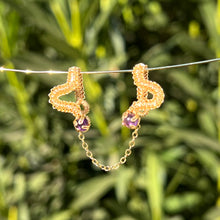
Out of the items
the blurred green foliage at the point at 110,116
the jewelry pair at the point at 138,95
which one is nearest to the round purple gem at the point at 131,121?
the jewelry pair at the point at 138,95

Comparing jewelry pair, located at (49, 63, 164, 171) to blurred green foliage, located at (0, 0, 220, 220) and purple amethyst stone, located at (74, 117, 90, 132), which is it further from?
blurred green foliage, located at (0, 0, 220, 220)

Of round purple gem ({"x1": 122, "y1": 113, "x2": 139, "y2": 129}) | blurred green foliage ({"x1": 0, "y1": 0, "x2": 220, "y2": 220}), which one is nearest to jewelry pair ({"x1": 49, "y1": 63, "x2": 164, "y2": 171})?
round purple gem ({"x1": 122, "y1": 113, "x2": 139, "y2": 129})

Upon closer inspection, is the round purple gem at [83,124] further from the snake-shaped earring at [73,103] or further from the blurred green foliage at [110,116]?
the blurred green foliage at [110,116]

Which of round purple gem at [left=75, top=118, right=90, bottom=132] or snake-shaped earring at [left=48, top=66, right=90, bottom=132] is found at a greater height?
snake-shaped earring at [left=48, top=66, right=90, bottom=132]

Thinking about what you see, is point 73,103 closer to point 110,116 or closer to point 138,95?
point 138,95

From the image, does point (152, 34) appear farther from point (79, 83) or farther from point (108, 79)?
point (79, 83)

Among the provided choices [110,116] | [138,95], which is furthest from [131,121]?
[110,116]

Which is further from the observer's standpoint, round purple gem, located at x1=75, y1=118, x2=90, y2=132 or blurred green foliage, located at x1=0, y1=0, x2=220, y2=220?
blurred green foliage, located at x1=0, y1=0, x2=220, y2=220

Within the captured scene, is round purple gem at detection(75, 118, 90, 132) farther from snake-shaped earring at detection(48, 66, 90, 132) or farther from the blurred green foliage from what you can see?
the blurred green foliage

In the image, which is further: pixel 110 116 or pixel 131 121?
pixel 110 116
